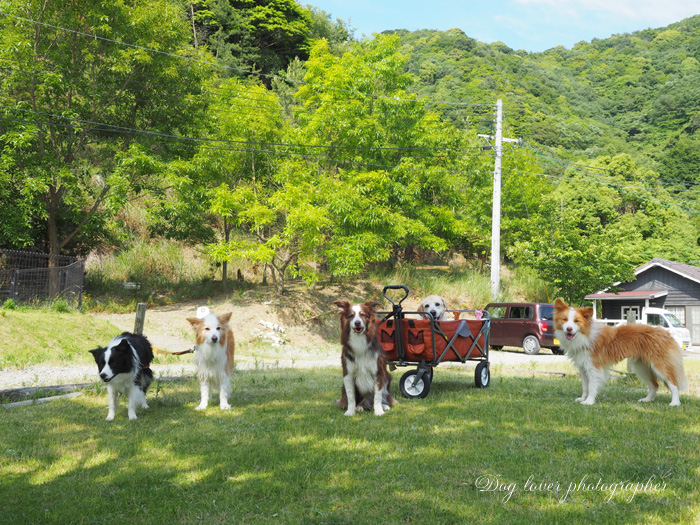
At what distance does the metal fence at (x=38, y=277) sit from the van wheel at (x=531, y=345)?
1618cm

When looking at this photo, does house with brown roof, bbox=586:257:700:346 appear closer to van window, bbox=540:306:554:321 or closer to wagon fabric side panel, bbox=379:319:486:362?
van window, bbox=540:306:554:321

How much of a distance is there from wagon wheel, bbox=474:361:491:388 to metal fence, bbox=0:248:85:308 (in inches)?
572

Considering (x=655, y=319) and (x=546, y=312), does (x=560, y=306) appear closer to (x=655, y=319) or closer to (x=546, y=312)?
(x=546, y=312)

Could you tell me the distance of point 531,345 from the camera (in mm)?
20094

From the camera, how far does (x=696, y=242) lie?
140 ft

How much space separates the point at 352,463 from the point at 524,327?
17.1m

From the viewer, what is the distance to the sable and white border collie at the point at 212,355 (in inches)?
272

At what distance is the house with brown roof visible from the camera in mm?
28078

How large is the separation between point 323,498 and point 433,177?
24.0m

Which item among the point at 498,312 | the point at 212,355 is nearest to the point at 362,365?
the point at 212,355

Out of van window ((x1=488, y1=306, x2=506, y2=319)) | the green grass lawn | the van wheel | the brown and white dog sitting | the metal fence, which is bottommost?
the van wheel

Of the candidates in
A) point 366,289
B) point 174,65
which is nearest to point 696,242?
point 366,289

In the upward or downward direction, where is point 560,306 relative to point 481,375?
upward

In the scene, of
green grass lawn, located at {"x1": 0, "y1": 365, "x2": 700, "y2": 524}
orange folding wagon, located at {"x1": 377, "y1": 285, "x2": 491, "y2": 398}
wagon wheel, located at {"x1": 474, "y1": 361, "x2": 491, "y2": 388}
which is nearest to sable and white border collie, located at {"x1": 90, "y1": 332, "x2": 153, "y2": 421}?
green grass lawn, located at {"x1": 0, "y1": 365, "x2": 700, "y2": 524}
